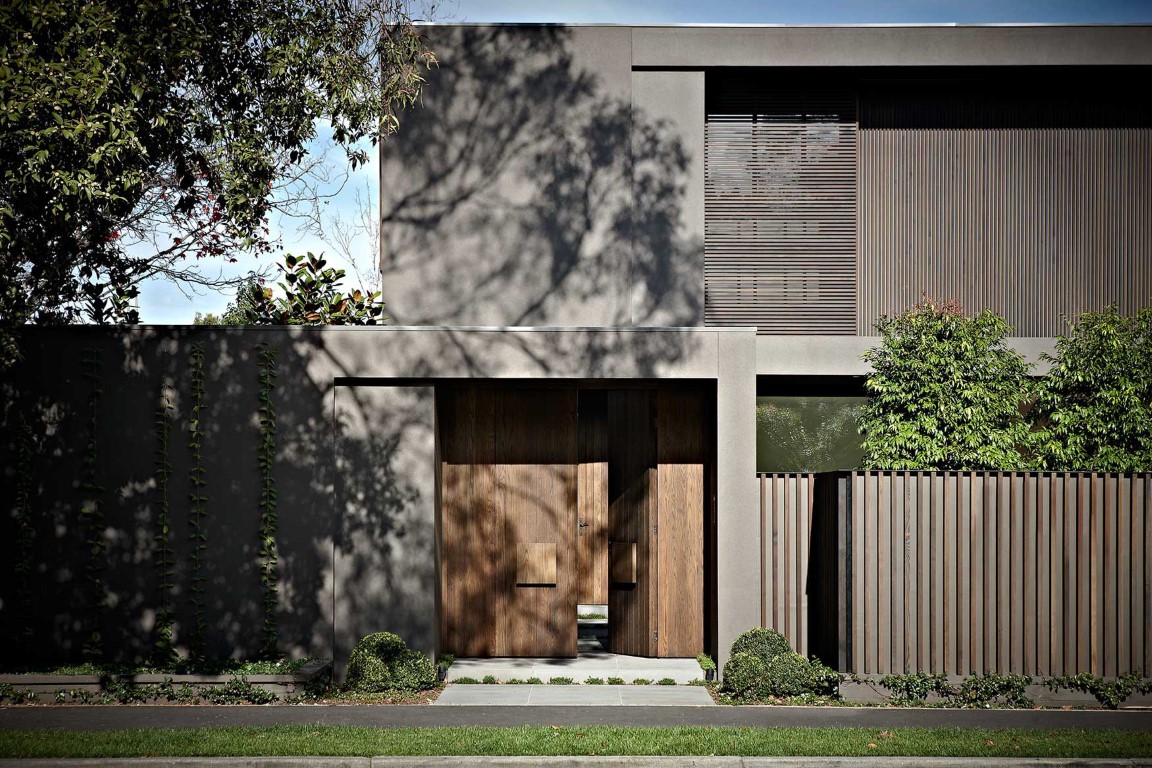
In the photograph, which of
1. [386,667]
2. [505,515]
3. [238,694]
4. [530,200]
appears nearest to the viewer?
→ [238,694]

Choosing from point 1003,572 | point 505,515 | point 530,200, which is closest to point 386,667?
point 505,515

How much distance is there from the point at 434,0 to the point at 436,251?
140 inches

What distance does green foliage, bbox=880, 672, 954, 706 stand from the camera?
1090 cm

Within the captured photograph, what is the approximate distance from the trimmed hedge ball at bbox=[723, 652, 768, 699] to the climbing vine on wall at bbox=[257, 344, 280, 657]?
5230 millimetres

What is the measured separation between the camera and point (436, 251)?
15164mm

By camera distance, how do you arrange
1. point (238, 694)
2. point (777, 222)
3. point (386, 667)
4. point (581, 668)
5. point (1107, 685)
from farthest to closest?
point (777, 222), point (581, 668), point (386, 667), point (1107, 685), point (238, 694)

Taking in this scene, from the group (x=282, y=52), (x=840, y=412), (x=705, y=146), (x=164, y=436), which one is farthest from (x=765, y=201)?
(x=164, y=436)

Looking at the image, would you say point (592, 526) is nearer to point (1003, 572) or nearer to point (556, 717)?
point (1003, 572)

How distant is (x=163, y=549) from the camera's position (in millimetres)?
11789

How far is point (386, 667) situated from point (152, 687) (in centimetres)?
244

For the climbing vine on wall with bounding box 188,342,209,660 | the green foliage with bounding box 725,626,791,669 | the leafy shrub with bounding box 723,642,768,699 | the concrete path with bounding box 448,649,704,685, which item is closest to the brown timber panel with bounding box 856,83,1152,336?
the green foliage with bounding box 725,626,791,669

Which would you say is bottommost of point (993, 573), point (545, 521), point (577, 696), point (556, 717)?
point (577, 696)

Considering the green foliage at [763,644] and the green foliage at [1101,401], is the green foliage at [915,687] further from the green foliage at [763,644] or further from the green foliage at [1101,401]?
the green foliage at [1101,401]

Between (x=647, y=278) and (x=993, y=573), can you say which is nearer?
(x=993, y=573)
